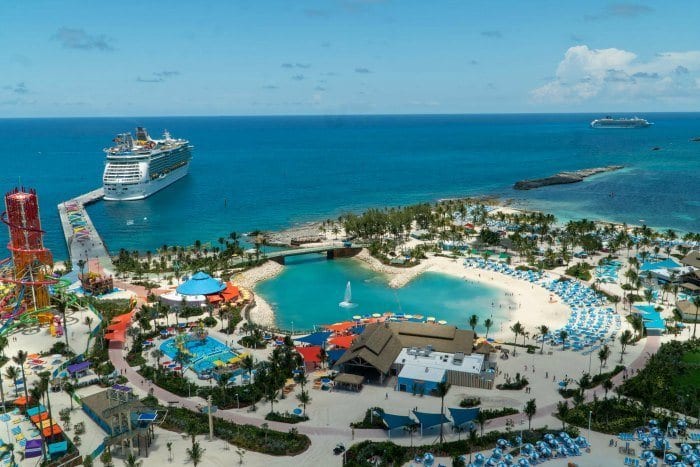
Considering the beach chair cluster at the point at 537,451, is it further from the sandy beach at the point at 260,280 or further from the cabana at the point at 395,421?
the sandy beach at the point at 260,280

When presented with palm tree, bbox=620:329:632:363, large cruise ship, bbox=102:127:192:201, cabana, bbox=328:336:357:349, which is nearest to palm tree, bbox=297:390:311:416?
cabana, bbox=328:336:357:349

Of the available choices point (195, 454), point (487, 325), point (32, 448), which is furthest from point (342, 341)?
point (32, 448)

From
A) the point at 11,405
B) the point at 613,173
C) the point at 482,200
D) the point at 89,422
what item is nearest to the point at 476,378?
the point at 89,422

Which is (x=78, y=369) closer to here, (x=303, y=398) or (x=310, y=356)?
(x=310, y=356)

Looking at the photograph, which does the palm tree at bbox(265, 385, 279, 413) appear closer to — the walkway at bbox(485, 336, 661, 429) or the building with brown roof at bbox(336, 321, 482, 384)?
the building with brown roof at bbox(336, 321, 482, 384)

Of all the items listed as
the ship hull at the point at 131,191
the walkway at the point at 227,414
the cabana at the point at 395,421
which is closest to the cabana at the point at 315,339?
the walkway at the point at 227,414

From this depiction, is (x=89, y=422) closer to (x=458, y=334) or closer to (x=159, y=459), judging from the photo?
(x=159, y=459)
